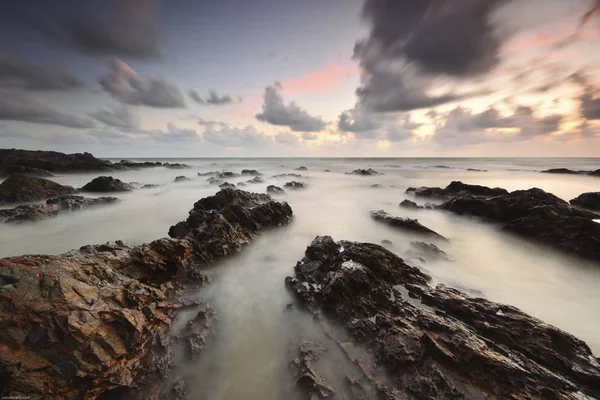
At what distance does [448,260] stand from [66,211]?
61.8 ft

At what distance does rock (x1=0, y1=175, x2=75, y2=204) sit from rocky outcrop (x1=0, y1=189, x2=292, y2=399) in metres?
15.6

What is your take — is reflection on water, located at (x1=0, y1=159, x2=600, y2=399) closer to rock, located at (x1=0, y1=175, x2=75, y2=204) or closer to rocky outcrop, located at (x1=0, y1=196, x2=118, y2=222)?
rocky outcrop, located at (x1=0, y1=196, x2=118, y2=222)

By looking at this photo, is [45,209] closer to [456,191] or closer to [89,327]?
[89,327]

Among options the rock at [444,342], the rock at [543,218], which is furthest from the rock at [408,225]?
the rock at [444,342]

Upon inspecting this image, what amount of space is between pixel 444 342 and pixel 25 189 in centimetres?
2379

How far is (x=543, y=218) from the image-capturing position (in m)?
9.31

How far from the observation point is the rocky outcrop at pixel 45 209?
422 inches

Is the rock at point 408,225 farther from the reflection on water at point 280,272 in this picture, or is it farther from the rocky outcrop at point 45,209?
the rocky outcrop at point 45,209

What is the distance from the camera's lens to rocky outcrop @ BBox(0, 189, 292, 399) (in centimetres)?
289

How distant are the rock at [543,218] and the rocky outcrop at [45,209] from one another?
72.3ft

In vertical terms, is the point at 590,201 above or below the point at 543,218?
below

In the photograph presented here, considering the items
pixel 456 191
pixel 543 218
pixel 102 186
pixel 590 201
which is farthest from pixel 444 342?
pixel 102 186

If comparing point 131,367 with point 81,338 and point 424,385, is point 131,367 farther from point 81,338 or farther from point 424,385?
point 424,385

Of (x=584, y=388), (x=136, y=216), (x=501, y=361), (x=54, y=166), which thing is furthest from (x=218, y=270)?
(x=54, y=166)
